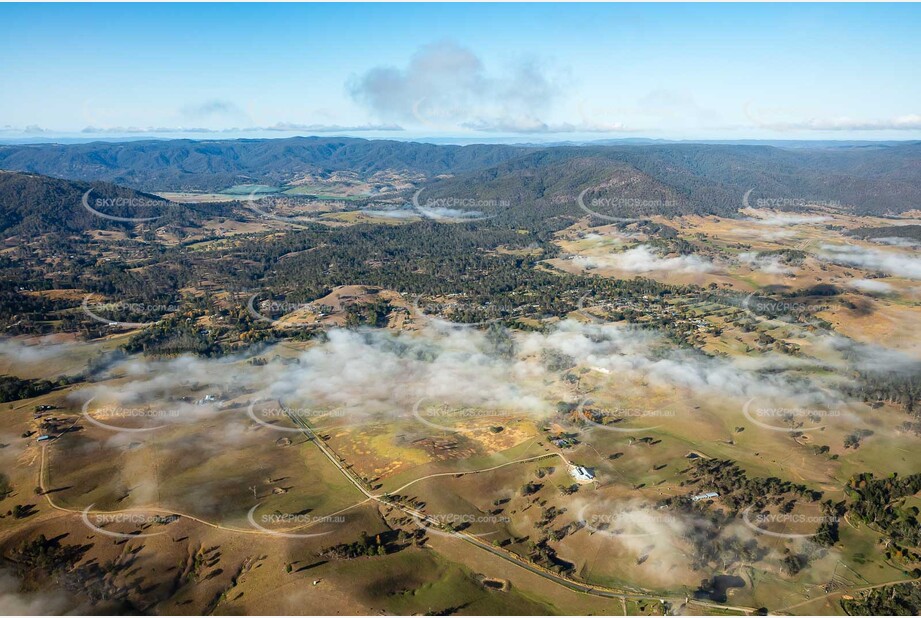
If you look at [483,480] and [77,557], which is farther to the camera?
[483,480]

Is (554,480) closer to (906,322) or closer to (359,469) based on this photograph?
(359,469)

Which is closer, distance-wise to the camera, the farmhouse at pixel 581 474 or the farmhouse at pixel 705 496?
the farmhouse at pixel 705 496

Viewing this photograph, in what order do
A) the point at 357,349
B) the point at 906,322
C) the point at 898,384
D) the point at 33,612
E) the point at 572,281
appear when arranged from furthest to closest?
the point at 572,281 < the point at 906,322 < the point at 357,349 < the point at 898,384 < the point at 33,612

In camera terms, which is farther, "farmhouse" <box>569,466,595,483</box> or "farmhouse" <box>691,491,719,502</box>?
"farmhouse" <box>569,466,595,483</box>

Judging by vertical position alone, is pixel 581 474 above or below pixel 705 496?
above

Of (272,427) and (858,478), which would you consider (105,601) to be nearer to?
(272,427)

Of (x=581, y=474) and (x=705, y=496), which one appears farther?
(x=581, y=474)

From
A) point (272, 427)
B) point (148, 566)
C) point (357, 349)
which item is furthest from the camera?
point (357, 349)

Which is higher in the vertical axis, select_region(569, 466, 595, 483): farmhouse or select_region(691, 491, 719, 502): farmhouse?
select_region(569, 466, 595, 483): farmhouse

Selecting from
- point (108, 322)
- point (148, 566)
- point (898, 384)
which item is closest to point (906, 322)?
point (898, 384)

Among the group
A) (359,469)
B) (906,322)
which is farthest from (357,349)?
(906,322)

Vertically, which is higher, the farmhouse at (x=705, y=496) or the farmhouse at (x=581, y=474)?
the farmhouse at (x=581, y=474)
